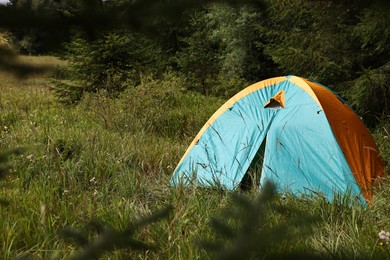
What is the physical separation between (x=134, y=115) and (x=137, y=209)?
10.8 ft

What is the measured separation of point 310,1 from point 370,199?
127 inches

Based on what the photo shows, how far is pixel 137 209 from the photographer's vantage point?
295cm

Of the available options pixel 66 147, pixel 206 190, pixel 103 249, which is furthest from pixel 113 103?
pixel 103 249

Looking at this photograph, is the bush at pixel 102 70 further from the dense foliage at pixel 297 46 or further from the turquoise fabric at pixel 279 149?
the turquoise fabric at pixel 279 149

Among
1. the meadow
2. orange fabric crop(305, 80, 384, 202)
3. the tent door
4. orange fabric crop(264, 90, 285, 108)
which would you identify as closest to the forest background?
the meadow

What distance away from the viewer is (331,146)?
142 inches

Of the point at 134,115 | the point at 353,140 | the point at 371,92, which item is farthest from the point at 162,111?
the point at 353,140

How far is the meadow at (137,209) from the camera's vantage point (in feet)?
2.87

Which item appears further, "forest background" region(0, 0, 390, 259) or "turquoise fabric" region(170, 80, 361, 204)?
"turquoise fabric" region(170, 80, 361, 204)

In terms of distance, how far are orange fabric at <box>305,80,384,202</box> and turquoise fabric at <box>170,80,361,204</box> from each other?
0.10 metres

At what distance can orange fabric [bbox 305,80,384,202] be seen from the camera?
3.61 meters

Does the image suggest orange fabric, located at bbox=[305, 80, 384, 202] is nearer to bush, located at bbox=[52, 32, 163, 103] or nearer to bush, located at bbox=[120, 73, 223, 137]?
bush, located at bbox=[120, 73, 223, 137]

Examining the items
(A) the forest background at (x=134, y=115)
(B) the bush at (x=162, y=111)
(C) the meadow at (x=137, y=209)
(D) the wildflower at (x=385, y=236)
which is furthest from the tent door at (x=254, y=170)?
(B) the bush at (x=162, y=111)

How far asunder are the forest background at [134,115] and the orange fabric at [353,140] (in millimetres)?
236
